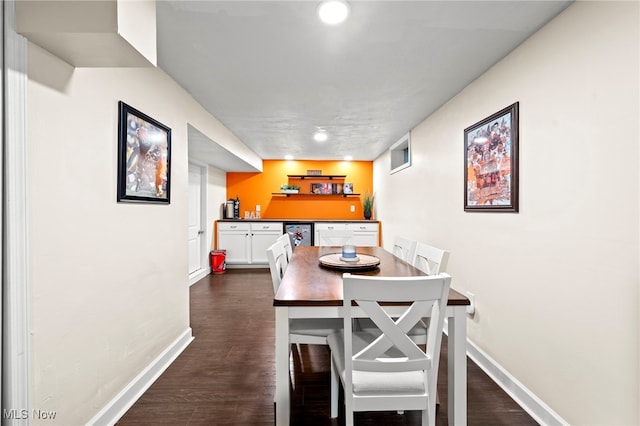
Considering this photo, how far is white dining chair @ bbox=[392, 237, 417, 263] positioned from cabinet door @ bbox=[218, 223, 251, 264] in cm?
325

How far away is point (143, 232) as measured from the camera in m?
1.81

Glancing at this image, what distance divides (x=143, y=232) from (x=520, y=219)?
235 centimetres

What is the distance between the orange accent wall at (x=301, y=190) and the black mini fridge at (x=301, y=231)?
0.50 metres

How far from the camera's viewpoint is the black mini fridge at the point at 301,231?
5266 mm

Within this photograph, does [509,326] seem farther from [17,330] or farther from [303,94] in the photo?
[17,330]

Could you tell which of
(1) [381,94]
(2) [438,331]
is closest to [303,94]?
(1) [381,94]

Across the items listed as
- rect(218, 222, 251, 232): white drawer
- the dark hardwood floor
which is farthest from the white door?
the dark hardwood floor

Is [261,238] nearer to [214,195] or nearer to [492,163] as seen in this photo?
[214,195]

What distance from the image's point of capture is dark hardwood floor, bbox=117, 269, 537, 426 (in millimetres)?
1557

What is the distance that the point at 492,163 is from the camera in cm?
197

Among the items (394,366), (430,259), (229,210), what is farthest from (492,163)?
(229,210)

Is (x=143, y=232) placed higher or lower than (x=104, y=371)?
higher

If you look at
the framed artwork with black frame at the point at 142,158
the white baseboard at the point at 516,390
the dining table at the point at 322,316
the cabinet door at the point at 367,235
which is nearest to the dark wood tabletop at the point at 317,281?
the dining table at the point at 322,316

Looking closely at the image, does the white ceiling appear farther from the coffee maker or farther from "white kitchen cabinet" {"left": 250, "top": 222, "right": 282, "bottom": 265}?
the coffee maker
